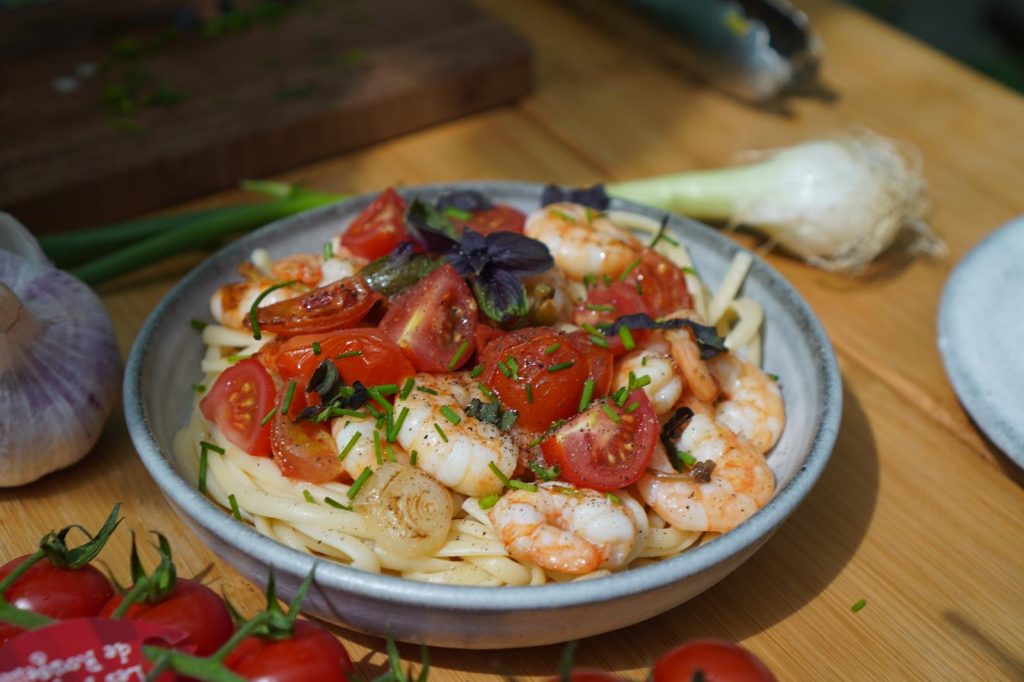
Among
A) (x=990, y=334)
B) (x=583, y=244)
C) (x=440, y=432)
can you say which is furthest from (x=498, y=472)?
(x=990, y=334)

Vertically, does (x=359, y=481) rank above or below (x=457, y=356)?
below

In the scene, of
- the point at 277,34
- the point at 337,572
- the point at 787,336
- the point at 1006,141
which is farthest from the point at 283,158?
the point at 1006,141

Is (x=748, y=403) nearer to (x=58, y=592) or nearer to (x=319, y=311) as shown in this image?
(x=319, y=311)

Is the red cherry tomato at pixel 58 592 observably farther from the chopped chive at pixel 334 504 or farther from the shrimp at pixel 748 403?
the shrimp at pixel 748 403

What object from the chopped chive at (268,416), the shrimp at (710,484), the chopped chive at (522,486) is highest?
the shrimp at (710,484)

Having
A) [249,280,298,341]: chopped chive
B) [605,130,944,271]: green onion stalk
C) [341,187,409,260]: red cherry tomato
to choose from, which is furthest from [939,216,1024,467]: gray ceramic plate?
[249,280,298,341]: chopped chive

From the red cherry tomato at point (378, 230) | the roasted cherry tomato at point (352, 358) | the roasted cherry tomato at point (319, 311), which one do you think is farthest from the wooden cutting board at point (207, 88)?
the roasted cherry tomato at point (352, 358)
